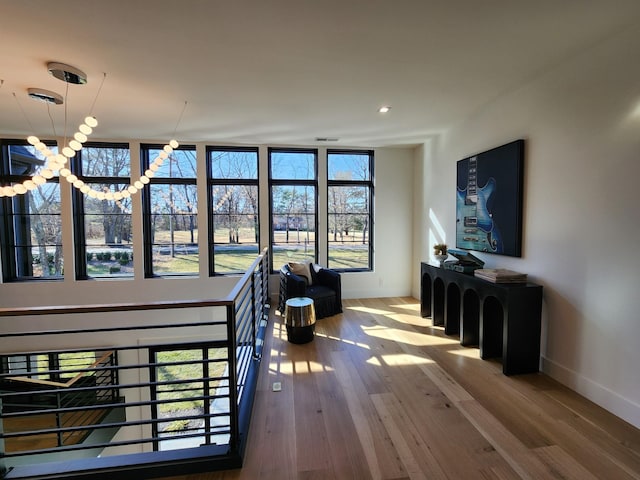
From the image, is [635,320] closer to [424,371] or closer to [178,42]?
[424,371]

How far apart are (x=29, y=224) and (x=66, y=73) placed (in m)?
3.64

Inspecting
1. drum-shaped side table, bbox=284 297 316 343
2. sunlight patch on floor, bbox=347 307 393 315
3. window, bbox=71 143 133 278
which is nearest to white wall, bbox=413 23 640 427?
sunlight patch on floor, bbox=347 307 393 315

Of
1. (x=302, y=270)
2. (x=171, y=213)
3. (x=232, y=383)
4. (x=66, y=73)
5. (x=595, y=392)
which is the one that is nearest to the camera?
(x=232, y=383)

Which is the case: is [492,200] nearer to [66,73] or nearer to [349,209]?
[349,209]

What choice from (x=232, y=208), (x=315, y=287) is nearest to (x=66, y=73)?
(x=232, y=208)

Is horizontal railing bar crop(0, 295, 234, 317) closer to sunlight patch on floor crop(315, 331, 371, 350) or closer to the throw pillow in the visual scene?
sunlight patch on floor crop(315, 331, 371, 350)

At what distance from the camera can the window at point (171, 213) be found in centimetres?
479

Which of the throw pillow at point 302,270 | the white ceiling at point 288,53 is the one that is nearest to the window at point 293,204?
the throw pillow at point 302,270

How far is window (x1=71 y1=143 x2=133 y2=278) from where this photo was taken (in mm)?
4656

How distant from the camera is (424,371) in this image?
2.65 metres

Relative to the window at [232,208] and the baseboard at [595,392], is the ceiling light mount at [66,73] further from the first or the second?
the baseboard at [595,392]

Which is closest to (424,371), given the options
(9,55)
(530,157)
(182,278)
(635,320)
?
(635,320)

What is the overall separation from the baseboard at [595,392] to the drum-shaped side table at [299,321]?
91.7 inches

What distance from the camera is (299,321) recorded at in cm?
324
